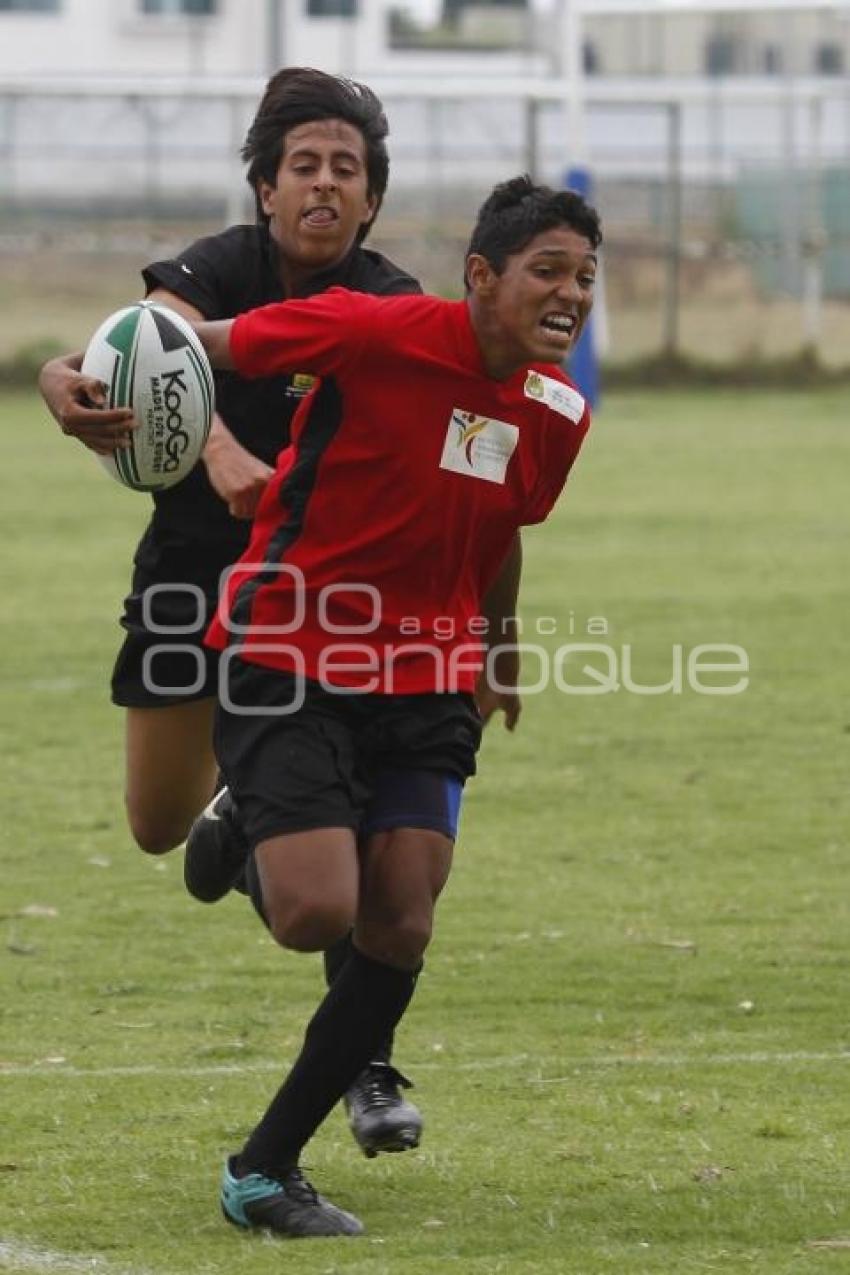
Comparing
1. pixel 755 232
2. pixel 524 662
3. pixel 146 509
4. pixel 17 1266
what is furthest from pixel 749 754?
pixel 755 232

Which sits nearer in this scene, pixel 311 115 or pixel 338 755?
pixel 338 755

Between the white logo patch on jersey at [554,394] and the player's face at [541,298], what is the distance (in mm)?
120

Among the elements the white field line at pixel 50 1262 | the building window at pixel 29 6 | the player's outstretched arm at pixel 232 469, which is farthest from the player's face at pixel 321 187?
the building window at pixel 29 6

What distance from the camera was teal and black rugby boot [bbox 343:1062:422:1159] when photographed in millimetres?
5043

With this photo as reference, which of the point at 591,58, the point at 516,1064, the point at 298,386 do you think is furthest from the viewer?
the point at 591,58

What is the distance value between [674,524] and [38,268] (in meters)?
13.5

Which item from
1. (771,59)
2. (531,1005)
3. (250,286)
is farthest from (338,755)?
(771,59)

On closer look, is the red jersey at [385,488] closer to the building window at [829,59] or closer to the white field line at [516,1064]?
the white field line at [516,1064]

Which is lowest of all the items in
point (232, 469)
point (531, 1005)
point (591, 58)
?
point (591, 58)

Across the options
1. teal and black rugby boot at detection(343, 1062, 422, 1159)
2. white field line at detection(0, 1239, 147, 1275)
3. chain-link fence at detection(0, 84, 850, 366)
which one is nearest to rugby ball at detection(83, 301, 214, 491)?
teal and black rugby boot at detection(343, 1062, 422, 1159)

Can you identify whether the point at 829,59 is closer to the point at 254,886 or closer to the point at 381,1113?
the point at 381,1113

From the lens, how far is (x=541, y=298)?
483cm

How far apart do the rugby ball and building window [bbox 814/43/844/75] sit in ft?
181

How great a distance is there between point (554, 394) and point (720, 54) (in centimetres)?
5844
